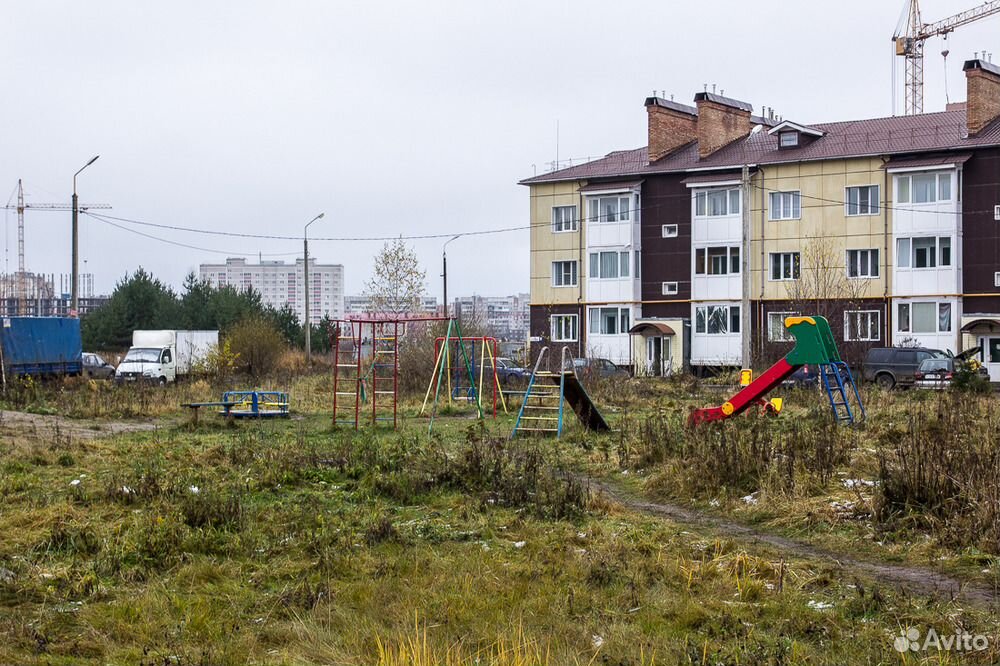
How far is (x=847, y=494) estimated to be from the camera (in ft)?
34.8

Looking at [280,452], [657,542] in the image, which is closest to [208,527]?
[657,542]

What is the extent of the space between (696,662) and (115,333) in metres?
58.9

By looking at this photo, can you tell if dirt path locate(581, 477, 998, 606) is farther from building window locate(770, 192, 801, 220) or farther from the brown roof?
building window locate(770, 192, 801, 220)

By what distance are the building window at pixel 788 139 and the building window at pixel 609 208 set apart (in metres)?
7.16

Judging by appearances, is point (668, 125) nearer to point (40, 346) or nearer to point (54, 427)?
point (40, 346)

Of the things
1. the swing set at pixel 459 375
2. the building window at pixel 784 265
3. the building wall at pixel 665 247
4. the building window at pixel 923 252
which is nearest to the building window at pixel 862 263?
the building window at pixel 923 252

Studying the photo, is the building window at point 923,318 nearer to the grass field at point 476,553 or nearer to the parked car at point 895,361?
the parked car at point 895,361

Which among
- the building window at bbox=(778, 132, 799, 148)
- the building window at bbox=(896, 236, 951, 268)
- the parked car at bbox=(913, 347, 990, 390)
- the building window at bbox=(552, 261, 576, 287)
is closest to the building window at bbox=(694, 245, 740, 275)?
the building window at bbox=(778, 132, 799, 148)

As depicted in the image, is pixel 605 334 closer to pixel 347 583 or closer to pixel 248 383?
pixel 248 383

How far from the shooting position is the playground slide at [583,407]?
18375 mm

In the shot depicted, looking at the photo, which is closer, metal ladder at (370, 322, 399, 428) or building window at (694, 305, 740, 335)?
metal ladder at (370, 322, 399, 428)

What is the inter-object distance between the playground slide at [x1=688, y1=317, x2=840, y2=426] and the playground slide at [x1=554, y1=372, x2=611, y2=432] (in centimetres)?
173

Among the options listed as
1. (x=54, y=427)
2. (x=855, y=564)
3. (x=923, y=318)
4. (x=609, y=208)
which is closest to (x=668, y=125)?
(x=609, y=208)

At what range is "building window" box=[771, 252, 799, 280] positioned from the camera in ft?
153
